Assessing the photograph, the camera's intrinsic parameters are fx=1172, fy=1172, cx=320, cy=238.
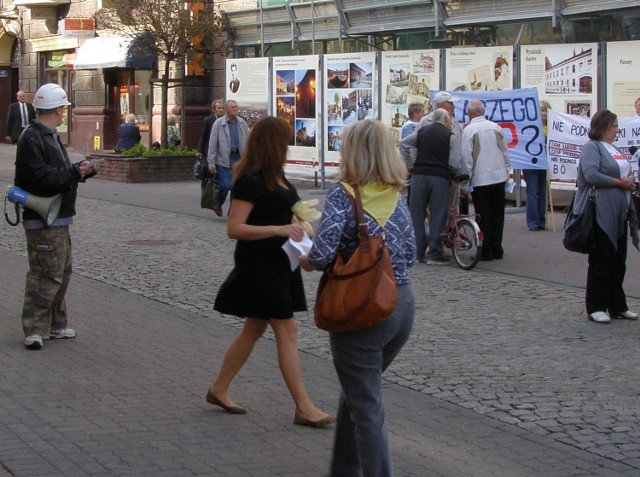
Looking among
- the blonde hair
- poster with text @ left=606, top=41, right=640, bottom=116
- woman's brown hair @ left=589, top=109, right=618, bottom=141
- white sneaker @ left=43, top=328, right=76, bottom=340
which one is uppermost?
poster with text @ left=606, top=41, right=640, bottom=116

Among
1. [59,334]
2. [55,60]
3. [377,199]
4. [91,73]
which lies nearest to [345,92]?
[59,334]

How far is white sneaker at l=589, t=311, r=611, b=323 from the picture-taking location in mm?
9102

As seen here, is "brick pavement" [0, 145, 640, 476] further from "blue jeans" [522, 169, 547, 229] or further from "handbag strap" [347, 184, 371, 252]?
"blue jeans" [522, 169, 547, 229]

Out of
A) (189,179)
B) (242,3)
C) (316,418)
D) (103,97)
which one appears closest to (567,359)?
(316,418)

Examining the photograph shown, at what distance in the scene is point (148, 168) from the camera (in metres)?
23.2

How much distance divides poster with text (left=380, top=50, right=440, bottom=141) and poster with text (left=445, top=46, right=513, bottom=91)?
36 centimetres

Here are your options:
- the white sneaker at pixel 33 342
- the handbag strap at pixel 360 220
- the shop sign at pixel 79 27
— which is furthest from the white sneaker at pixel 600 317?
the shop sign at pixel 79 27

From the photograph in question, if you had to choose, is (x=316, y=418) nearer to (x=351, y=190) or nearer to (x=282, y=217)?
(x=282, y=217)

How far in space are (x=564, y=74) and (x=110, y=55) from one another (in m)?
16.0

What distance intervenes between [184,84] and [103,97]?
5.44 meters

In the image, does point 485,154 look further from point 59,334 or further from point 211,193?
point 59,334

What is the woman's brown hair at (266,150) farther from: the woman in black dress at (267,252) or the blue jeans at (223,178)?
the blue jeans at (223,178)

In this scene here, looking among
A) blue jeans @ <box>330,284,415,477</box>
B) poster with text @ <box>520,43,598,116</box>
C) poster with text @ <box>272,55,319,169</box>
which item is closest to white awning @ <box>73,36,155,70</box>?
poster with text @ <box>272,55,319,169</box>

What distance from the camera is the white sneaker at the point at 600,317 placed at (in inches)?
358
